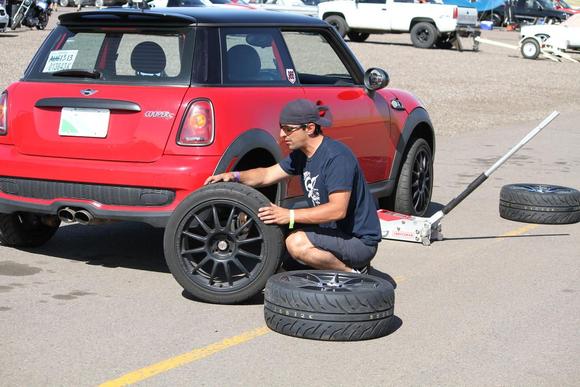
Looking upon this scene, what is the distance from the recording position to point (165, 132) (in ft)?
21.9

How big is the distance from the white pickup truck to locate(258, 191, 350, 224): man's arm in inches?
1196

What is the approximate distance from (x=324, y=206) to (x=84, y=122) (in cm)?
164

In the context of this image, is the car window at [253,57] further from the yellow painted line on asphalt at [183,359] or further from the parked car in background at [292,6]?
the parked car in background at [292,6]

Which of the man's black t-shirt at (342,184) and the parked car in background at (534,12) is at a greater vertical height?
the man's black t-shirt at (342,184)

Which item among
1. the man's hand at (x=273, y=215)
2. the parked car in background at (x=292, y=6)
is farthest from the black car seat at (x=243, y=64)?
the parked car in background at (x=292, y=6)

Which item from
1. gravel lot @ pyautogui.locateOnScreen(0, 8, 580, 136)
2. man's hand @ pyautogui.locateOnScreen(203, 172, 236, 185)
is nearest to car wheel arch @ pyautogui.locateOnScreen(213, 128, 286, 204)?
man's hand @ pyautogui.locateOnScreen(203, 172, 236, 185)

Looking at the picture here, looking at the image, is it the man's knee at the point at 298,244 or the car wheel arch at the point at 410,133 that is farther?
the car wheel arch at the point at 410,133

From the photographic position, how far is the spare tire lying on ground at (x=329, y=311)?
5.59m

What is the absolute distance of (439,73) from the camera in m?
27.7

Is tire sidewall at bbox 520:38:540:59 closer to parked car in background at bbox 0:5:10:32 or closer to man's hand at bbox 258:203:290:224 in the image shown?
parked car in background at bbox 0:5:10:32

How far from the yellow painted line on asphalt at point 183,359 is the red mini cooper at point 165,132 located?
1.78 feet

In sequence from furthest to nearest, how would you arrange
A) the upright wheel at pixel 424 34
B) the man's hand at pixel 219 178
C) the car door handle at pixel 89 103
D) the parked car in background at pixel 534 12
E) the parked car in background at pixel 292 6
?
the parked car in background at pixel 534 12, the parked car in background at pixel 292 6, the upright wheel at pixel 424 34, the car door handle at pixel 89 103, the man's hand at pixel 219 178

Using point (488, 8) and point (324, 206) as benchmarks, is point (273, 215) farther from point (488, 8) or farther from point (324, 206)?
point (488, 8)

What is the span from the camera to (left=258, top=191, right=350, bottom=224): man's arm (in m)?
6.20
